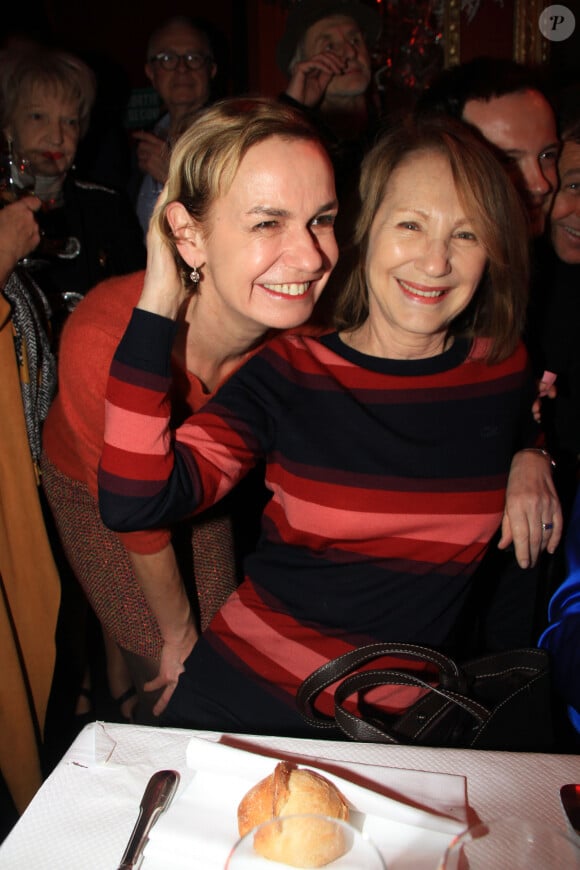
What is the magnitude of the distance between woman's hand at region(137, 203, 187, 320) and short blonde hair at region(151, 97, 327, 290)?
3 cm

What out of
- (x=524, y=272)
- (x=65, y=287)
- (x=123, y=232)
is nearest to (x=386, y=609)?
(x=524, y=272)

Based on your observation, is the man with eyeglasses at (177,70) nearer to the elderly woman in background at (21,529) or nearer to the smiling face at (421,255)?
the elderly woman in background at (21,529)

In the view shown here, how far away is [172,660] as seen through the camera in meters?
1.78

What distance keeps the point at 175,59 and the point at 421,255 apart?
2.21 metres

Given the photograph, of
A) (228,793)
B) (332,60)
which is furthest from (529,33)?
(228,793)

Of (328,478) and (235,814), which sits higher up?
(328,478)

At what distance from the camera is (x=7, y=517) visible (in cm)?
194

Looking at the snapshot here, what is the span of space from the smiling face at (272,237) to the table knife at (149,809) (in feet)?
3.23

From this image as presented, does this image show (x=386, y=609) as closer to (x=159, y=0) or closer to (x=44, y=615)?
(x=44, y=615)

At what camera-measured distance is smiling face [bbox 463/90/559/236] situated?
6.38 feet

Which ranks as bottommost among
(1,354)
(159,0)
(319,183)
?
(1,354)

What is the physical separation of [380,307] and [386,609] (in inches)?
26.8

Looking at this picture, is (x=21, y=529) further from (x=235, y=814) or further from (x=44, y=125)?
(x=44, y=125)

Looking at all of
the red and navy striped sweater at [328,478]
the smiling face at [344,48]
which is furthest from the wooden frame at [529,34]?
the red and navy striped sweater at [328,478]
